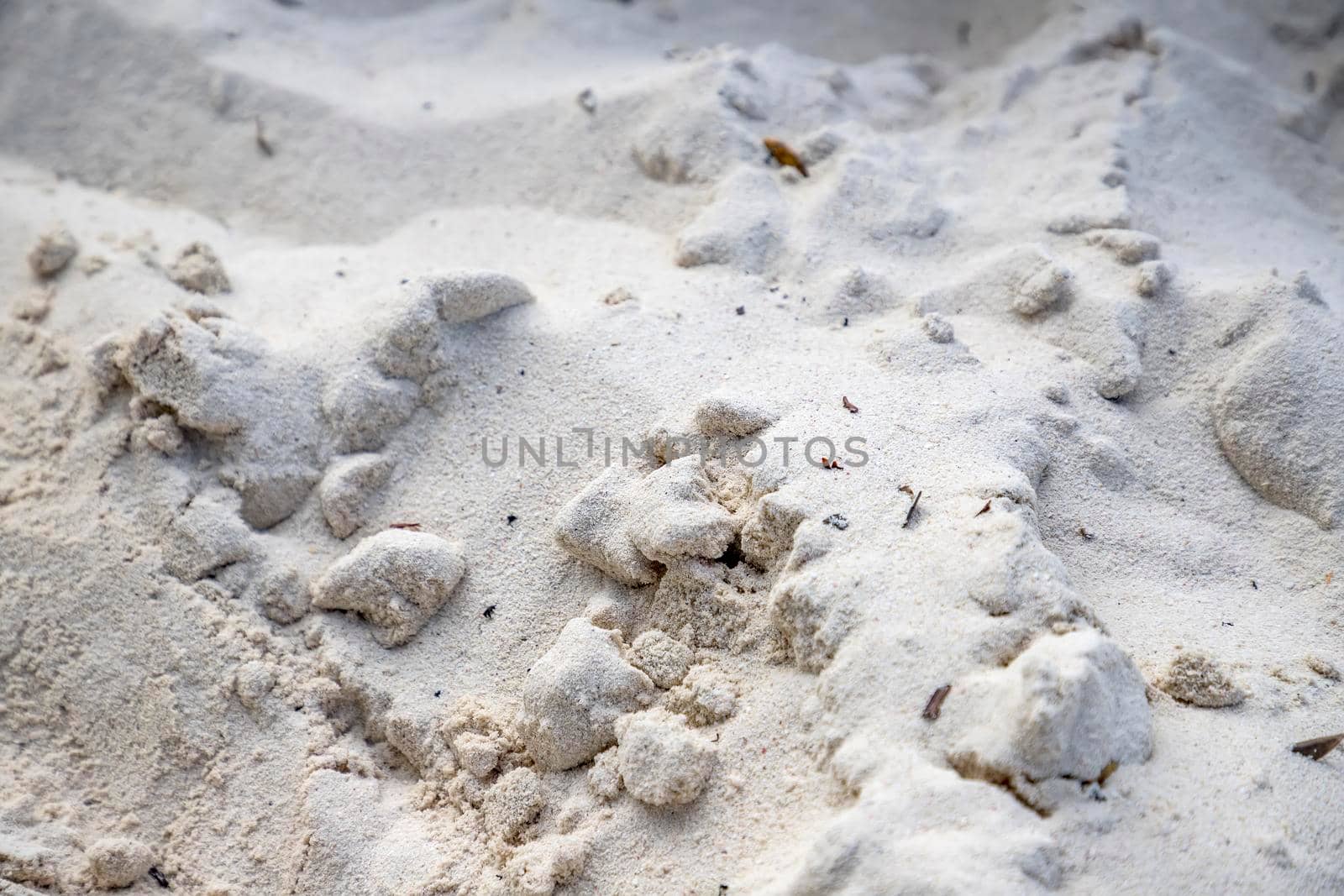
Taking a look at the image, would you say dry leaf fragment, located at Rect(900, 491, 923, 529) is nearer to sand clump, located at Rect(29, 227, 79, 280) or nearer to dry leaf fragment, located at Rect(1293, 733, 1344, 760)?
dry leaf fragment, located at Rect(1293, 733, 1344, 760)

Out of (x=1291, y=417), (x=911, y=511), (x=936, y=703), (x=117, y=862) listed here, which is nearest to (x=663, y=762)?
(x=936, y=703)

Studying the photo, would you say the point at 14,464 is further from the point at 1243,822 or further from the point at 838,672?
the point at 1243,822

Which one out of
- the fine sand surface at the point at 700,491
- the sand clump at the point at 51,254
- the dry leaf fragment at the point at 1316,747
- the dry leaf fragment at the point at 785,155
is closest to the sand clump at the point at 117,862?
the fine sand surface at the point at 700,491

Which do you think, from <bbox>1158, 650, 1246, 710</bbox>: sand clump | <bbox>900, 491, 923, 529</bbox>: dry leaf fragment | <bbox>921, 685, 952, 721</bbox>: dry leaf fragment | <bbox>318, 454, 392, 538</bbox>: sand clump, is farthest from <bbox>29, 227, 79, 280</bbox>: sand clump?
<bbox>1158, 650, 1246, 710</bbox>: sand clump

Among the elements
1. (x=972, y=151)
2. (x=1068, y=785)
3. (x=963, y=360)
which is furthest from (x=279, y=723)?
(x=972, y=151)

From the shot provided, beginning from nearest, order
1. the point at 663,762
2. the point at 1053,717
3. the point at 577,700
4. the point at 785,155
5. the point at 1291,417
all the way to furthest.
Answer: the point at 1053,717 < the point at 663,762 < the point at 577,700 < the point at 1291,417 < the point at 785,155

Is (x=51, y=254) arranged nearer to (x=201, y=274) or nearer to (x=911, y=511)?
(x=201, y=274)

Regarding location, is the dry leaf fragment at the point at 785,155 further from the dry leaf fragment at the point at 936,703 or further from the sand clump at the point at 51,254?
the sand clump at the point at 51,254
